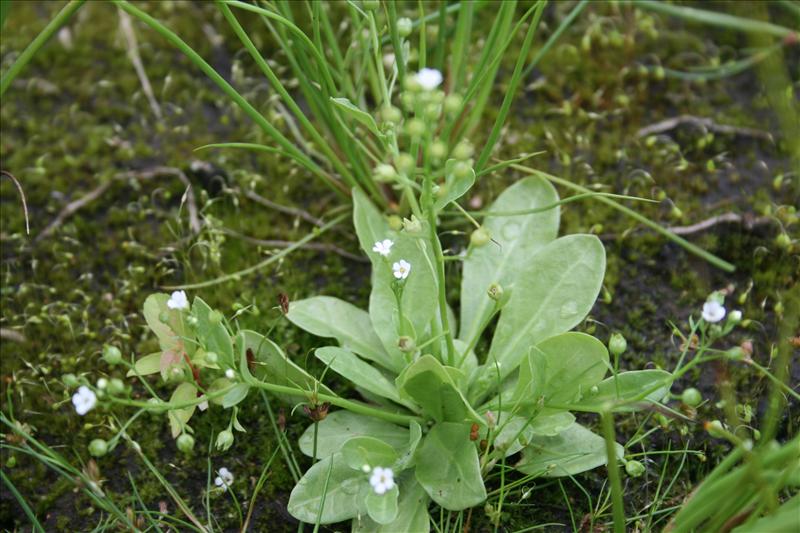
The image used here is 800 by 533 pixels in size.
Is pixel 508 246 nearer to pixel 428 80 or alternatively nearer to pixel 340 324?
pixel 340 324

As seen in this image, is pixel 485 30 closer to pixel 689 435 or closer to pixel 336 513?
pixel 689 435

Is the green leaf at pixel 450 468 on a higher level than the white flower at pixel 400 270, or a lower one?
lower

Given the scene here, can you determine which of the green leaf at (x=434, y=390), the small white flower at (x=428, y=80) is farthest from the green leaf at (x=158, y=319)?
the small white flower at (x=428, y=80)

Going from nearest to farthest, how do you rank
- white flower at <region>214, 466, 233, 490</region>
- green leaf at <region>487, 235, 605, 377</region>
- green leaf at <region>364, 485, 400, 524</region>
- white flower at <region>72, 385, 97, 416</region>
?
white flower at <region>72, 385, 97, 416</region>, green leaf at <region>364, 485, 400, 524</region>, white flower at <region>214, 466, 233, 490</region>, green leaf at <region>487, 235, 605, 377</region>

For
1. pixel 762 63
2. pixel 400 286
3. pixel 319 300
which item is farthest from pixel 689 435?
pixel 762 63

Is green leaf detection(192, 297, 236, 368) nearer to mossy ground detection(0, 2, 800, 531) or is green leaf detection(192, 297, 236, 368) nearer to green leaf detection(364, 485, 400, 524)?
mossy ground detection(0, 2, 800, 531)

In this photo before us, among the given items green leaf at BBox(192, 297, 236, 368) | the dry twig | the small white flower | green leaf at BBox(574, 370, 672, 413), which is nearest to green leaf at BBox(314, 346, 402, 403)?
green leaf at BBox(192, 297, 236, 368)

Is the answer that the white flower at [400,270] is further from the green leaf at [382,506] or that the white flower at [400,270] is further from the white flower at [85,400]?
the white flower at [85,400]
